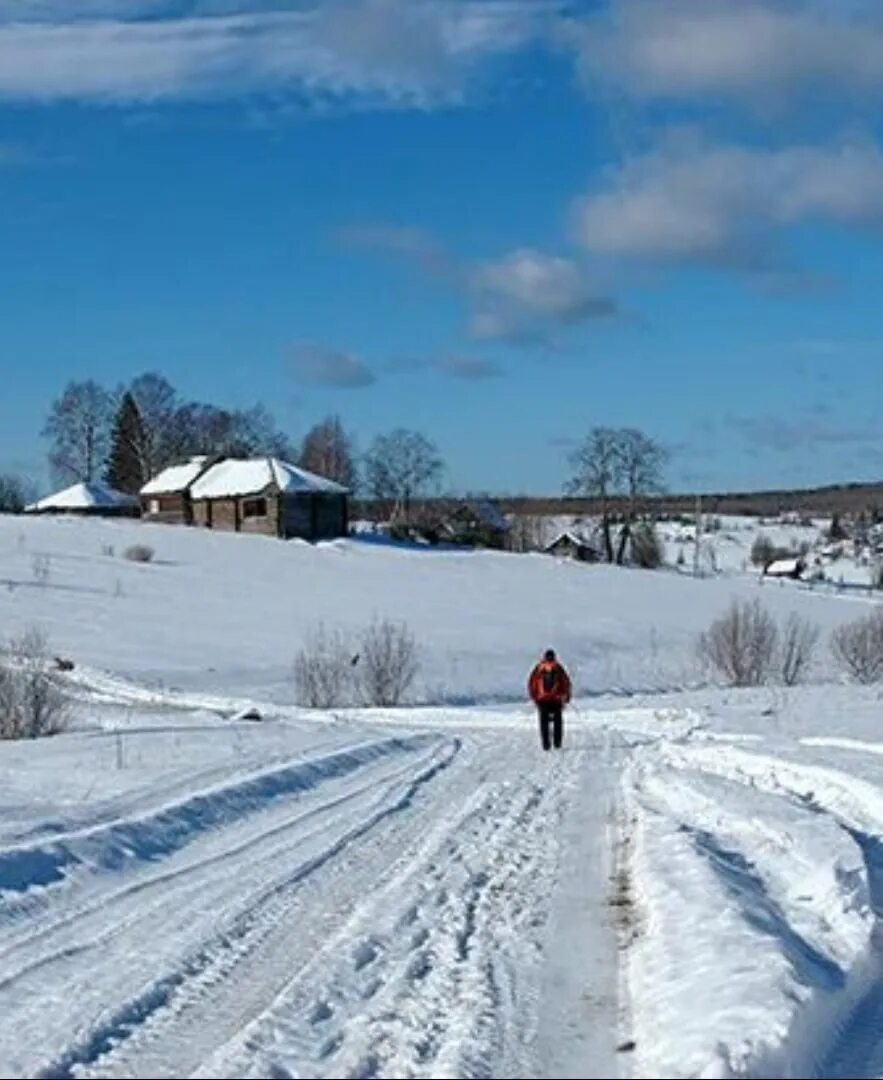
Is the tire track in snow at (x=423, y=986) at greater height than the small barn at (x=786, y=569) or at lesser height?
lesser

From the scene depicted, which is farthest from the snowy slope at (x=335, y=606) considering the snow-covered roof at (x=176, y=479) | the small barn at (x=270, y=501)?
the snow-covered roof at (x=176, y=479)

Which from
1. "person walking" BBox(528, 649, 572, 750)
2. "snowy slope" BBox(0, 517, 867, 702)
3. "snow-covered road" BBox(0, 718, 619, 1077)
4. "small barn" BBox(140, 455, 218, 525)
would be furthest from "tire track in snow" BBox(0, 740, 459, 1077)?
"small barn" BBox(140, 455, 218, 525)

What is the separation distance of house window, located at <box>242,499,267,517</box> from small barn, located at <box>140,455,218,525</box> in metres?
5.09

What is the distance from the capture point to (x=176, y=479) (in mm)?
103188

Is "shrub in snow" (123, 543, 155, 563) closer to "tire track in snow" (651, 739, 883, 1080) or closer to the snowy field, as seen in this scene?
the snowy field

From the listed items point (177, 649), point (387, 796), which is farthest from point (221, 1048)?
point (177, 649)

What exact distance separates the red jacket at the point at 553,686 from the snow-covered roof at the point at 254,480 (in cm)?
6860

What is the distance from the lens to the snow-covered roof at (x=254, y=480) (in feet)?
315

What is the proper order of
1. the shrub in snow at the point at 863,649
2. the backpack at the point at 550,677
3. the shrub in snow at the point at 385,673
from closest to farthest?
1. the backpack at the point at 550,677
2. the shrub in snow at the point at 385,673
3. the shrub in snow at the point at 863,649

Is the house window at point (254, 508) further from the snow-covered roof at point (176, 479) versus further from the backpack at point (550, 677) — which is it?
the backpack at point (550, 677)

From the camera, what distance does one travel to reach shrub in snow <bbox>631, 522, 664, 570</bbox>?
399 ft

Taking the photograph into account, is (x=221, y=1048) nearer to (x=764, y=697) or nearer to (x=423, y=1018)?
(x=423, y=1018)

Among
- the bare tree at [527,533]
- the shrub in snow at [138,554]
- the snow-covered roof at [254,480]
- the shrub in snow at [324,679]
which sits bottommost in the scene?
the shrub in snow at [324,679]

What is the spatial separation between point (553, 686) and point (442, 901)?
16.0 m
